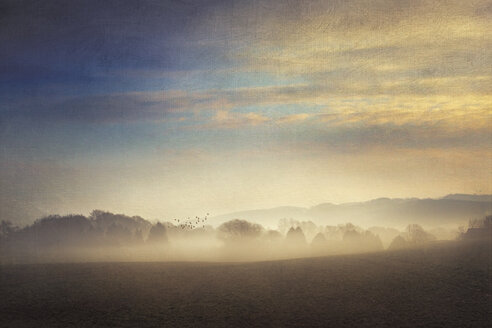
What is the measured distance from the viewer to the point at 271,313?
693 centimetres

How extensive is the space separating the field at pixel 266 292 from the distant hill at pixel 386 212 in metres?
0.64

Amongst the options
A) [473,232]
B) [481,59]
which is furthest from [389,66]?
[473,232]

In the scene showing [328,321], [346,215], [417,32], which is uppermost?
[417,32]

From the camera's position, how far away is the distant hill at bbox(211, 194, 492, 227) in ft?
28.1

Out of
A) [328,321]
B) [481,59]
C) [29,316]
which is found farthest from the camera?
[481,59]

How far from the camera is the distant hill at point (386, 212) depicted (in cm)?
858

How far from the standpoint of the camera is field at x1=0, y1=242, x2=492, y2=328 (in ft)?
22.4

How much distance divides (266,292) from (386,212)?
309 centimetres

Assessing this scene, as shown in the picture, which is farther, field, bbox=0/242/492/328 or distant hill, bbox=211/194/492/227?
distant hill, bbox=211/194/492/227

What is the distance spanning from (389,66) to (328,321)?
16.4 ft

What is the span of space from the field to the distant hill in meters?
0.64

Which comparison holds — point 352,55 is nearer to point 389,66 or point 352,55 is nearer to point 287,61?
point 389,66

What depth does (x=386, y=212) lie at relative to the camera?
8.77 m

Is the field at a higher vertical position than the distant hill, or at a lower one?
lower
